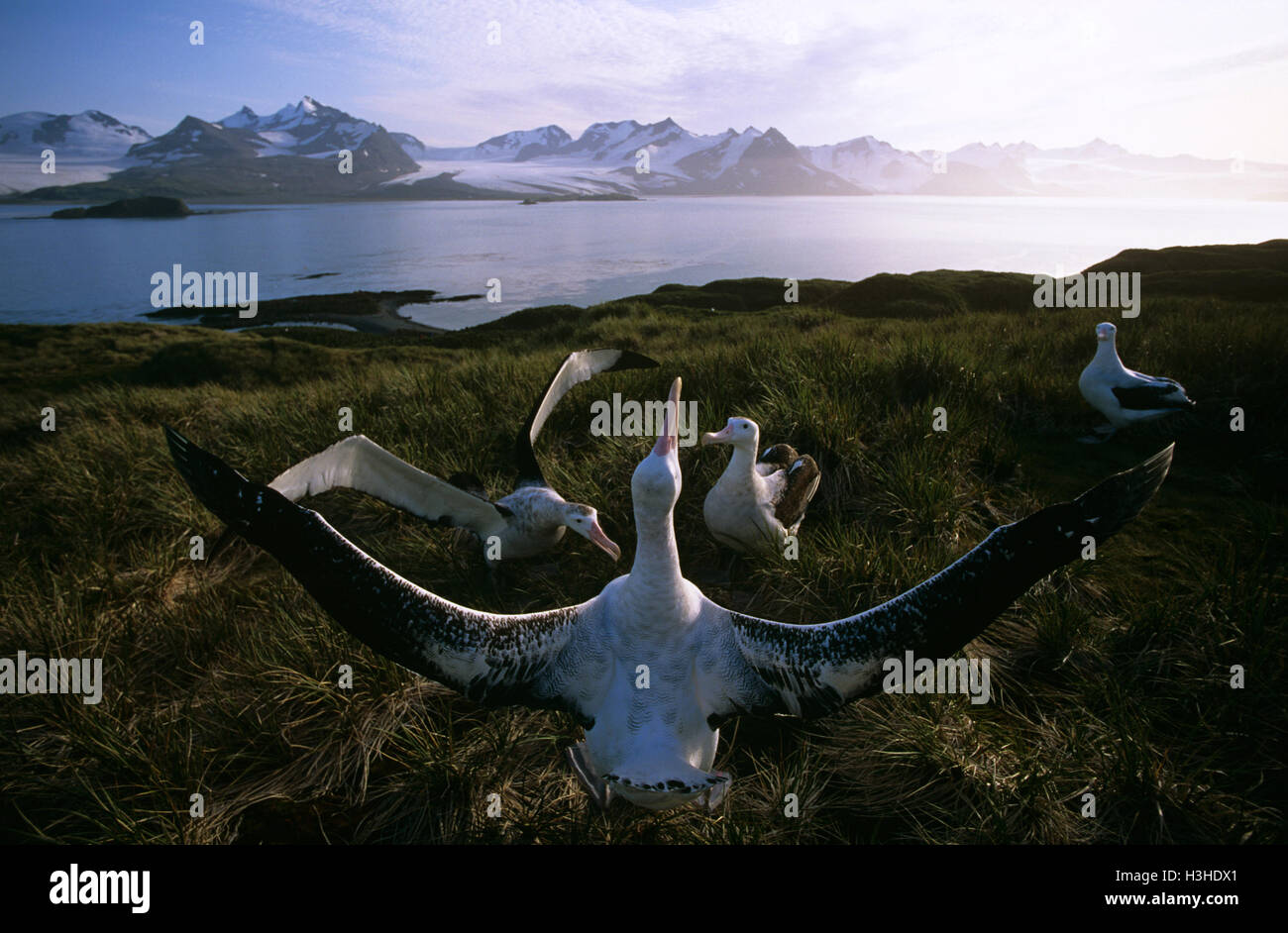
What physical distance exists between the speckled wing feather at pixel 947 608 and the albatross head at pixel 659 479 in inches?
31.4

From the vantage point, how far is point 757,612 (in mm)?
4359

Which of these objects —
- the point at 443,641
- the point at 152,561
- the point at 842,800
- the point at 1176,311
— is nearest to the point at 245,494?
the point at 443,641

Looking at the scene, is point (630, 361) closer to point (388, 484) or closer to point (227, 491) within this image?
point (388, 484)

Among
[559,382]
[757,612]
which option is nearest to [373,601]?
[757,612]

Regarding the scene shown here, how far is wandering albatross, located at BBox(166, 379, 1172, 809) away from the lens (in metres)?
2.40

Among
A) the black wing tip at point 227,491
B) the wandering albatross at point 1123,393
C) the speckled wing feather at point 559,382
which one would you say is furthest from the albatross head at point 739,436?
the wandering albatross at point 1123,393

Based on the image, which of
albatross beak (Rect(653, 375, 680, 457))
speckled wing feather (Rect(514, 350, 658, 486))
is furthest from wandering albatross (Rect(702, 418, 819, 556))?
albatross beak (Rect(653, 375, 680, 457))

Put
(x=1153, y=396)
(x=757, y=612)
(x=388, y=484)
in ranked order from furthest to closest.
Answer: (x=1153, y=396) < (x=388, y=484) < (x=757, y=612)

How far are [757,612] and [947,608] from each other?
6.80 ft

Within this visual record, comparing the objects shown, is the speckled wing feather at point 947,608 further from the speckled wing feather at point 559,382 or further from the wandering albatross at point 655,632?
the speckled wing feather at point 559,382

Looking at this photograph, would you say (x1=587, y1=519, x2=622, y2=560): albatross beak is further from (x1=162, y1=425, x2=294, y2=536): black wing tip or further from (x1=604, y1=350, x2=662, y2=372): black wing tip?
(x1=604, y1=350, x2=662, y2=372): black wing tip

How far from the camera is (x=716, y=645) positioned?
2.84 m

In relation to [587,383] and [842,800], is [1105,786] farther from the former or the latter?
[587,383]

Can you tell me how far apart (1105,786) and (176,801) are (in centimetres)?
476
